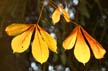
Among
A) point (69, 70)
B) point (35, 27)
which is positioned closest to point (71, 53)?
point (69, 70)

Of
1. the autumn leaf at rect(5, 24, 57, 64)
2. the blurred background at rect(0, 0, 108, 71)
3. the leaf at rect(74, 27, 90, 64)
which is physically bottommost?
the blurred background at rect(0, 0, 108, 71)

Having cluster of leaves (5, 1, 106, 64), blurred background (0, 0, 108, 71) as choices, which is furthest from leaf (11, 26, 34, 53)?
blurred background (0, 0, 108, 71)

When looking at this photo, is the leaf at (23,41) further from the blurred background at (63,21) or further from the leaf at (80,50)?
the blurred background at (63,21)

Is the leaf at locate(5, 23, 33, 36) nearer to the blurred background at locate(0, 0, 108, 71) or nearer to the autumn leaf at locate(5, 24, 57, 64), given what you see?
the autumn leaf at locate(5, 24, 57, 64)

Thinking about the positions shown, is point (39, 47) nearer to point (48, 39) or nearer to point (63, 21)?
point (48, 39)

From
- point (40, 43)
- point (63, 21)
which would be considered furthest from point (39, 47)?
point (63, 21)

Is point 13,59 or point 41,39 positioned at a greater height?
point 41,39

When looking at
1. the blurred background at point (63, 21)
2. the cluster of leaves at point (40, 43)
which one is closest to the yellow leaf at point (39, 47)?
the cluster of leaves at point (40, 43)

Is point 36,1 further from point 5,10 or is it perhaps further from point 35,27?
point 35,27
